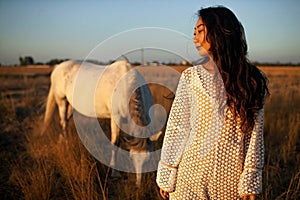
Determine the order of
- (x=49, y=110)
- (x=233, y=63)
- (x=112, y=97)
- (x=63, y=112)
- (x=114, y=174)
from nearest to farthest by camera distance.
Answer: (x=233, y=63) → (x=114, y=174) → (x=112, y=97) → (x=63, y=112) → (x=49, y=110)

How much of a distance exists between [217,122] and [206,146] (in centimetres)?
13

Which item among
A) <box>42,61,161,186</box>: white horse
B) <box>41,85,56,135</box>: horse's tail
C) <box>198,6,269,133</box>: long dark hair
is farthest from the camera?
<box>41,85,56,135</box>: horse's tail

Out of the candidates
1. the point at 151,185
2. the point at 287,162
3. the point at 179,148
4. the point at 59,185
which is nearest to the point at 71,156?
the point at 59,185

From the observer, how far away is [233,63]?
128cm

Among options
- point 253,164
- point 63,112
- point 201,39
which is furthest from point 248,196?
point 63,112

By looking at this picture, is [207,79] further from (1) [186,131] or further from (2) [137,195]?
(2) [137,195]

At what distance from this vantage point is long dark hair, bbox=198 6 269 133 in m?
1.25

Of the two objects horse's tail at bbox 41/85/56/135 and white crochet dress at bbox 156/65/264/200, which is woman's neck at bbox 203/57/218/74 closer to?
white crochet dress at bbox 156/65/264/200

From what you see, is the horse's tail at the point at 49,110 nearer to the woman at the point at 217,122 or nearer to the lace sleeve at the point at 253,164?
the woman at the point at 217,122

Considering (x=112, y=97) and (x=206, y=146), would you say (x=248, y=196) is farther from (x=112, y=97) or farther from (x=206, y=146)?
(x=112, y=97)

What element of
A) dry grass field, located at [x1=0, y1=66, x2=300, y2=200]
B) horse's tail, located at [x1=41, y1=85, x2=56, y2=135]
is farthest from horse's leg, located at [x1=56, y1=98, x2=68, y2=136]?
horse's tail, located at [x1=41, y1=85, x2=56, y2=135]

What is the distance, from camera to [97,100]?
14.2 ft

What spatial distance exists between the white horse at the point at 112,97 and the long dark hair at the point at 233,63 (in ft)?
6.10

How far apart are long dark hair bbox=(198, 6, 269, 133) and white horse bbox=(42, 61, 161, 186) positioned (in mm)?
1858
